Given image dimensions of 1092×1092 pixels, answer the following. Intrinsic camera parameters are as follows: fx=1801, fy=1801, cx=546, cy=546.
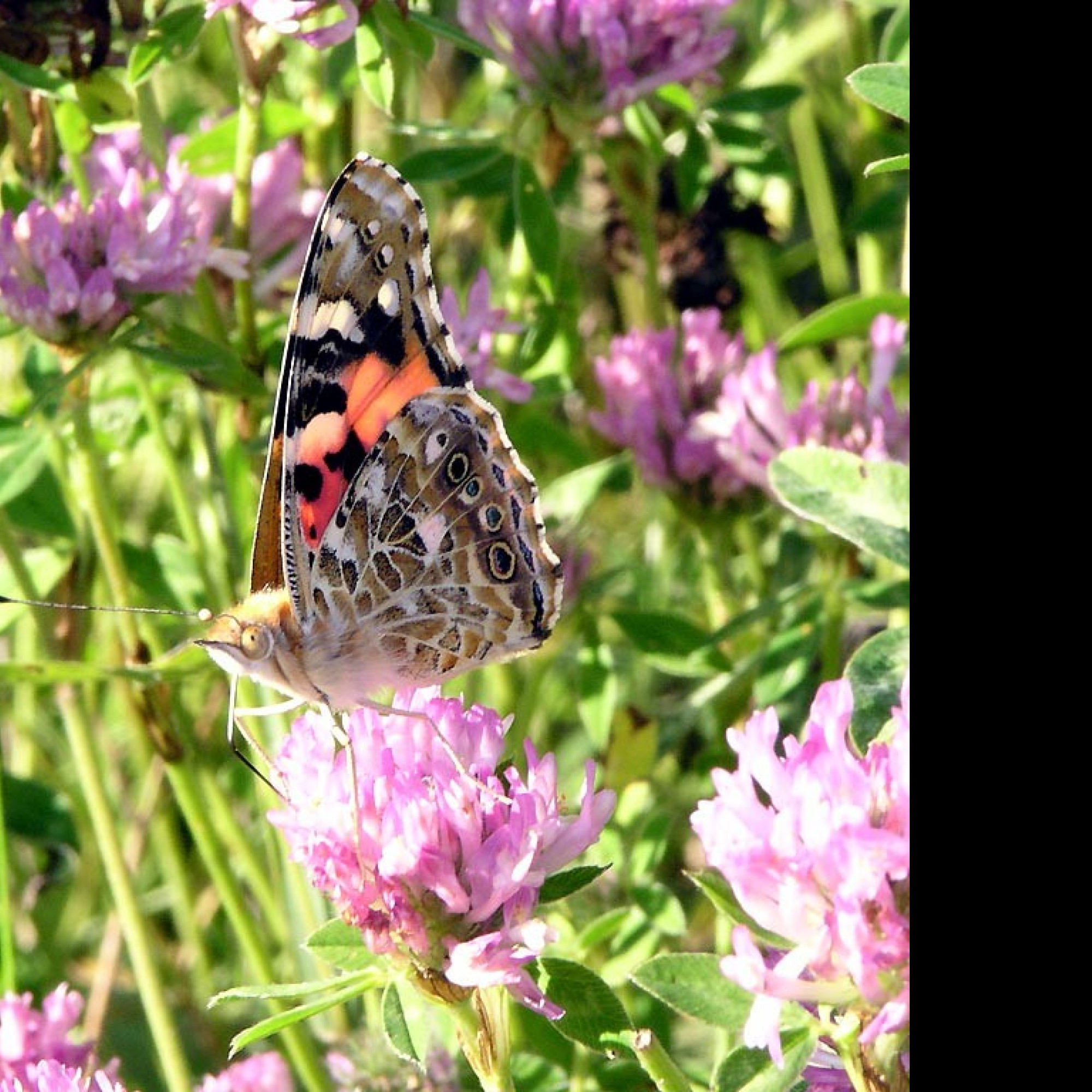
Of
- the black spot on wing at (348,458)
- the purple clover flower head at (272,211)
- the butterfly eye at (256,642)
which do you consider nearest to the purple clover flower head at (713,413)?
the purple clover flower head at (272,211)

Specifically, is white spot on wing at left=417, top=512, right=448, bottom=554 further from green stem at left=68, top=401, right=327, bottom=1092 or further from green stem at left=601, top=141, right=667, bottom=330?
green stem at left=601, top=141, right=667, bottom=330

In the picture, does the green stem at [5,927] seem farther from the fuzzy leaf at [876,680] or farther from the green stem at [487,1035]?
the fuzzy leaf at [876,680]

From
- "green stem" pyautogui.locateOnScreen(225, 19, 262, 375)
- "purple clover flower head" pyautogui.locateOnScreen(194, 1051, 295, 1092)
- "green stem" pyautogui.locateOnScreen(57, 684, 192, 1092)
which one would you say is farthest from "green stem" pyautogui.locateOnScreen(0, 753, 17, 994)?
"green stem" pyautogui.locateOnScreen(225, 19, 262, 375)

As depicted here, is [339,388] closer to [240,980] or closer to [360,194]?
[360,194]

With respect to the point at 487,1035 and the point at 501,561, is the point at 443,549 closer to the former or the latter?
the point at 501,561

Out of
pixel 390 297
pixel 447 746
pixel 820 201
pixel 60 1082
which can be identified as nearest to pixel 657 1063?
pixel 447 746

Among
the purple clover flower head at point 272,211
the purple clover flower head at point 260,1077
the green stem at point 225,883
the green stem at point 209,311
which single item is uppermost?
the purple clover flower head at point 272,211
